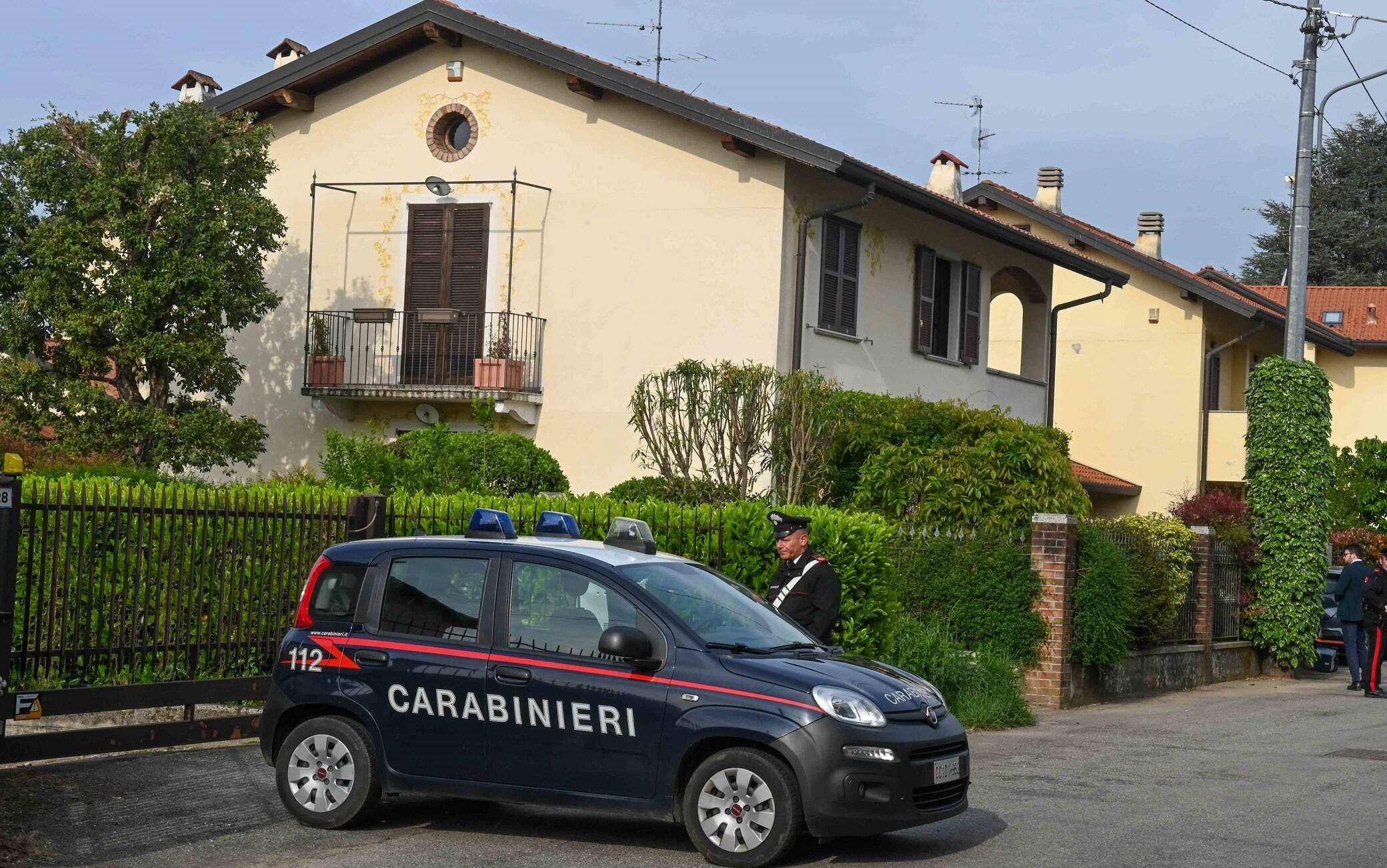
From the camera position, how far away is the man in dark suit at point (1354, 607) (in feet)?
63.1

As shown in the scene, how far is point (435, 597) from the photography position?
27.8ft

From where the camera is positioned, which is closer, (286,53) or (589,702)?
(589,702)

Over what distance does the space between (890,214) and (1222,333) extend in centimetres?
1420

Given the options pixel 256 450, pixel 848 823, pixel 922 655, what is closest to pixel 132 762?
pixel 848 823

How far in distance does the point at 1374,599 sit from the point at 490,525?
14.0 metres

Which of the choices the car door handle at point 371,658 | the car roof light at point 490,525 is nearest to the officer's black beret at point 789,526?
the car roof light at point 490,525

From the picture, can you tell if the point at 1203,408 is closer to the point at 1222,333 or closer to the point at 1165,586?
the point at 1222,333

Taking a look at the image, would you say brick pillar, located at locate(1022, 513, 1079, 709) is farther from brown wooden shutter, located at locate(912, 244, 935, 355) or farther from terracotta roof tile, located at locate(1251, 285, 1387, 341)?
terracotta roof tile, located at locate(1251, 285, 1387, 341)

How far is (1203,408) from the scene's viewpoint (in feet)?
106

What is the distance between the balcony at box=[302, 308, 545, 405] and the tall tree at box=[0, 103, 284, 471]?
6.46 feet

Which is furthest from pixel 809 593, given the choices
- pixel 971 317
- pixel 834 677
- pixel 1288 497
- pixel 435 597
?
pixel 971 317

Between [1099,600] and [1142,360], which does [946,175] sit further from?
[1099,600]

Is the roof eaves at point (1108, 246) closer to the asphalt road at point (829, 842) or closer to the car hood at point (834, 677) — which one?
the asphalt road at point (829, 842)

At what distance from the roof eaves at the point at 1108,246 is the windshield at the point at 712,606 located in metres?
24.3
